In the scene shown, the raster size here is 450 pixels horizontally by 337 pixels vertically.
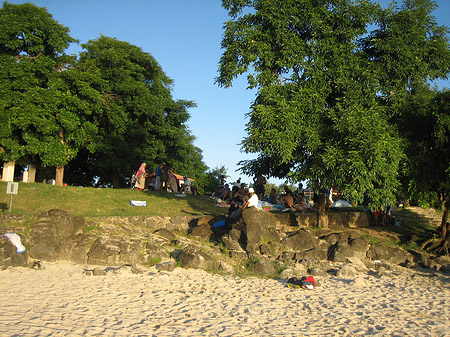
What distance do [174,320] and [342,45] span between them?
12.4 m

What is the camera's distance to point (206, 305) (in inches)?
375

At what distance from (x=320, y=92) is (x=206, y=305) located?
993cm

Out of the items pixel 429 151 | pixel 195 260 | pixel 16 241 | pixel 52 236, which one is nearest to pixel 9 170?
pixel 52 236

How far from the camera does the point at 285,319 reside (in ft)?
28.2

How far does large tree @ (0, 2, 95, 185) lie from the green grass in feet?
18.4

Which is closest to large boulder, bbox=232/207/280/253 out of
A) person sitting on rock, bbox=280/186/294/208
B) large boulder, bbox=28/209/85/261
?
person sitting on rock, bbox=280/186/294/208

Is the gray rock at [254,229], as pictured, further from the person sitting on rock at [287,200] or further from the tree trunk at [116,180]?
the tree trunk at [116,180]

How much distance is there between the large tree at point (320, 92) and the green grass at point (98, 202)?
587 cm

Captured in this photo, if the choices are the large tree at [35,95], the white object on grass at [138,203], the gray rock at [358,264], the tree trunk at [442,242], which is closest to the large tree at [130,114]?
the large tree at [35,95]

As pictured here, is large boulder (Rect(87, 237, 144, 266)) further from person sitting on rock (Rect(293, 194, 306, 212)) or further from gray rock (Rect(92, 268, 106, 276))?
person sitting on rock (Rect(293, 194, 306, 212))

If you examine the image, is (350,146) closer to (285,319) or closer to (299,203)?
(299,203)

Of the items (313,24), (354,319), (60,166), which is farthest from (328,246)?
(60,166)

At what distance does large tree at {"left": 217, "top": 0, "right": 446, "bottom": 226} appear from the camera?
14.8 meters

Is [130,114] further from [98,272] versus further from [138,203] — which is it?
[98,272]
